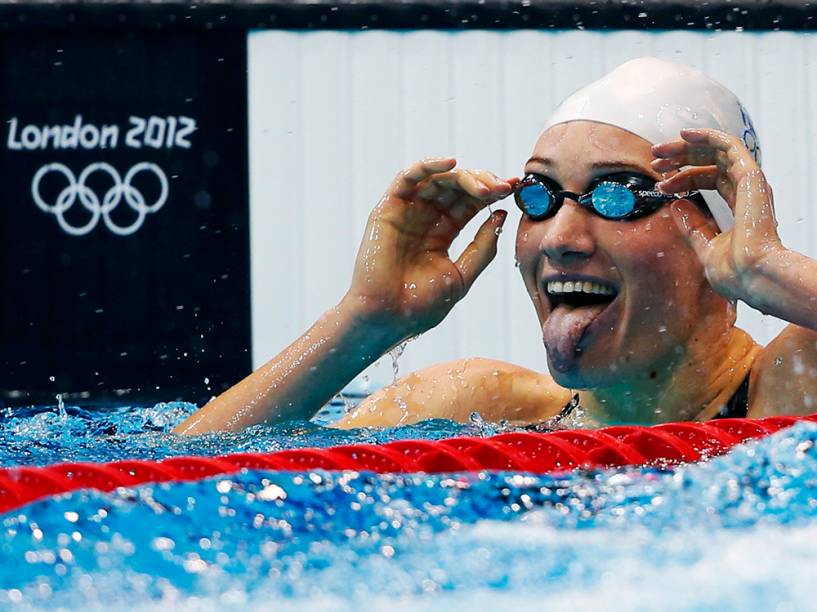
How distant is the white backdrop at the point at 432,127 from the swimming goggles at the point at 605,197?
2883 millimetres

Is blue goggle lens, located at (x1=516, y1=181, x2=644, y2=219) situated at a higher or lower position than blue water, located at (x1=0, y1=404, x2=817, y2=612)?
higher

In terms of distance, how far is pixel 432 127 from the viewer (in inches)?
203

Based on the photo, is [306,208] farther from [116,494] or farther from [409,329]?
[116,494]

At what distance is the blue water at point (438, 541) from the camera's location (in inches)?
40.9

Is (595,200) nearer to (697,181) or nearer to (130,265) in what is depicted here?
(697,181)

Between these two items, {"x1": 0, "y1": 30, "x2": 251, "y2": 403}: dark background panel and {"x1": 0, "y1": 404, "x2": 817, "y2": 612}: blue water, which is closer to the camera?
{"x1": 0, "y1": 404, "x2": 817, "y2": 612}: blue water

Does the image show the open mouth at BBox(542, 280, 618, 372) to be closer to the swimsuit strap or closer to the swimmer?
the swimmer

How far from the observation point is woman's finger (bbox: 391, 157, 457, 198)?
2.08 metres

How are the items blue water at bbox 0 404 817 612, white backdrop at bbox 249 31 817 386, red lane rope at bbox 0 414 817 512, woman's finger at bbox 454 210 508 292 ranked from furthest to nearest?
white backdrop at bbox 249 31 817 386 < woman's finger at bbox 454 210 508 292 < red lane rope at bbox 0 414 817 512 < blue water at bbox 0 404 817 612

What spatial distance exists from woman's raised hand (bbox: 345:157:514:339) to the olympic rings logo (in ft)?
9.42

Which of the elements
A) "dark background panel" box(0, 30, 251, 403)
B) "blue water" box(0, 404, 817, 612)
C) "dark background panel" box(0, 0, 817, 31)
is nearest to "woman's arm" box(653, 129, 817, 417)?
"blue water" box(0, 404, 817, 612)

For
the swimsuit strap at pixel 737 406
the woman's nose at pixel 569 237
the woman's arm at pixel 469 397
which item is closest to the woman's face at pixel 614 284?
the woman's nose at pixel 569 237

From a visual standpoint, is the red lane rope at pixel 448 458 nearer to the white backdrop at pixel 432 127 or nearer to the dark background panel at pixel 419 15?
the white backdrop at pixel 432 127

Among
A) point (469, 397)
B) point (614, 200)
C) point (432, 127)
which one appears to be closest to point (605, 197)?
point (614, 200)
